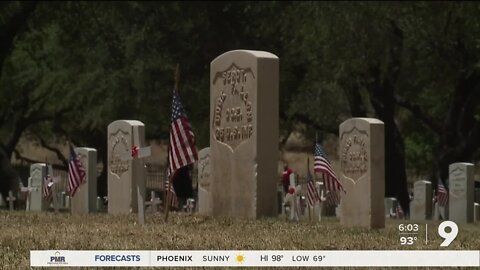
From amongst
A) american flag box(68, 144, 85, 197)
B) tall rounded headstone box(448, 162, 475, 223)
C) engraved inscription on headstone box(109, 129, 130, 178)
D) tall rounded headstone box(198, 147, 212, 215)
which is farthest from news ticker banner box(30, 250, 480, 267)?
tall rounded headstone box(448, 162, 475, 223)

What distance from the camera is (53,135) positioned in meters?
57.1

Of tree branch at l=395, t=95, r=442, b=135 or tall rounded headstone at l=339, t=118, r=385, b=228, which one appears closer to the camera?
tall rounded headstone at l=339, t=118, r=385, b=228

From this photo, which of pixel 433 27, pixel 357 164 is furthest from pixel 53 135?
pixel 357 164

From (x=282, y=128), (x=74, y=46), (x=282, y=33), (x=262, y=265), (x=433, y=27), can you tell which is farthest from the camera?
(x=282, y=128)

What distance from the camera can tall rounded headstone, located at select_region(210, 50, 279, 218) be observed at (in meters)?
17.4

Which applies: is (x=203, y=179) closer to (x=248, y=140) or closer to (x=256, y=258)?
(x=248, y=140)

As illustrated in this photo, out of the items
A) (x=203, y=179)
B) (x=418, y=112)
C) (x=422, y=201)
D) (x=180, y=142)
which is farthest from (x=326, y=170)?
(x=418, y=112)

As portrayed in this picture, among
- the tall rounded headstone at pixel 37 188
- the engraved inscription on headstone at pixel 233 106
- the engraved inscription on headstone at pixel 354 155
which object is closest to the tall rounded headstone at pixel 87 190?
the tall rounded headstone at pixel 37 188

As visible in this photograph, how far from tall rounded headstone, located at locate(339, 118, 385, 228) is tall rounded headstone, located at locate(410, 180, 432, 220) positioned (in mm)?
14787

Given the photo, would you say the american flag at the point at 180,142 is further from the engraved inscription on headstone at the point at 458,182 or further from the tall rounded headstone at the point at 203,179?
the engraved inscription on headstone at the point at 458,182

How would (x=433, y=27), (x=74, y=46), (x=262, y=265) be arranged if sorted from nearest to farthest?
(x=262, y=265), (x=433, y=27), (x=74, y=46)

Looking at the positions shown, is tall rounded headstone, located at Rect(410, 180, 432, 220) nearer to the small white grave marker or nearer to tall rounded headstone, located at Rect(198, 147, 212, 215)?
tall rounded headstone, located at Rect(198, 147, 212, 215)

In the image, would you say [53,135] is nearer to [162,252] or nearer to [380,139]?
[380,139]

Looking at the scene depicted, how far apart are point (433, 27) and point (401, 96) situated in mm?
5900
